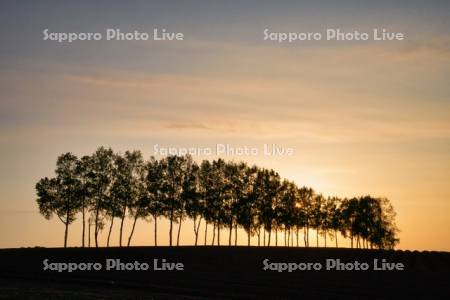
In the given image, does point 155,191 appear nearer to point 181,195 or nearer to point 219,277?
point 181,195

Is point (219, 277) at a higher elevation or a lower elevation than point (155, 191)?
lower

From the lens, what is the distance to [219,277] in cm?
6519

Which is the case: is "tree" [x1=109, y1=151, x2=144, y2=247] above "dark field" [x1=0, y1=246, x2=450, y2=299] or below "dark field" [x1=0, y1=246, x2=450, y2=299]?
above

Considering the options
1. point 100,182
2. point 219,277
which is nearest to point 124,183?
point 100,182

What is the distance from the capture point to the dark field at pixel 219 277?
4791 centimetres

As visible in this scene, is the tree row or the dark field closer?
the dark field

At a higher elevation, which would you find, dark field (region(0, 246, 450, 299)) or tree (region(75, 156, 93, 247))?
tree (region(75, 156, 93, 247))

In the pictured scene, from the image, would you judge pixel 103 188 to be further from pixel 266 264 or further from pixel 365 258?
pixel 365 258

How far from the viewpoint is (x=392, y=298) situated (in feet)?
169

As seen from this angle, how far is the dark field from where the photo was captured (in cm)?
4791

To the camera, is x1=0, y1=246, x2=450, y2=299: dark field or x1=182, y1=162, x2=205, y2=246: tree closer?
x1=0, y1=246, x2=450, y2=299: dark field

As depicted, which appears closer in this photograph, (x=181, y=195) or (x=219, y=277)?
(x=219, y=277)

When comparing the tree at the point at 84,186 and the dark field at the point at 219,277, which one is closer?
the dark field at the point at 219,277

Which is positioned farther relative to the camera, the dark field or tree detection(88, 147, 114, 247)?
tree detection(88, 147, 114, 247)
